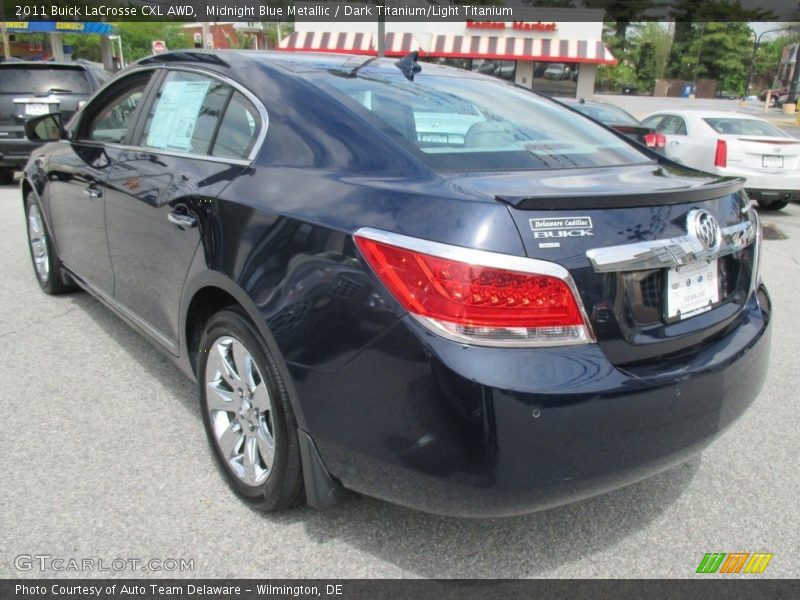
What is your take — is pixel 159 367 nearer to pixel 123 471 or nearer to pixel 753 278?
pixel 123 471

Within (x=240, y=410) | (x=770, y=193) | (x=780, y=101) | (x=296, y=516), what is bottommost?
(x=780, y=101)

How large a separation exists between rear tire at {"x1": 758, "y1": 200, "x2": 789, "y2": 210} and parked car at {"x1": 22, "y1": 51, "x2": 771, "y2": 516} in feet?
28.4

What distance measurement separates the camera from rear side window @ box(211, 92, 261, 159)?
2.51m

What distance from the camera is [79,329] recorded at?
4262 mm

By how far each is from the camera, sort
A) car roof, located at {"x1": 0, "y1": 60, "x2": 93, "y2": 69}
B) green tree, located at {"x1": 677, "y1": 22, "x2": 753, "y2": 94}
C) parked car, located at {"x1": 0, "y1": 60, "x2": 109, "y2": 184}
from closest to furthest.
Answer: parked car, located at {"x1": 0, "y1": 60, "x2": 109, "y2": 184} < car roof, located at {"x1": 0, "y1": 60, "x2": 93, "y2": 69} < green tree, located at {"x1": 677, "y1": 22, "x2": 753, "y2": 94}

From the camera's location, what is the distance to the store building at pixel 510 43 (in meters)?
32.6

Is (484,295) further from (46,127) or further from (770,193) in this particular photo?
(770,193)

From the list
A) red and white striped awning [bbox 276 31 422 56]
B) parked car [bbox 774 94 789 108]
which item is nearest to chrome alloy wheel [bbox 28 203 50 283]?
red and white striped awning [bbox 276 31 422 56]

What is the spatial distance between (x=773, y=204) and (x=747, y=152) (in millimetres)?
1448

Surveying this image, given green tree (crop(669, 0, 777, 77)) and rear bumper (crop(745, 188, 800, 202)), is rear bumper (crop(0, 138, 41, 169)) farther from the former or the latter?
green tree (crop(669, 0, 777, 77))

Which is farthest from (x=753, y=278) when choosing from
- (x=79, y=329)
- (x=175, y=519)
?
(x=79, y=329)

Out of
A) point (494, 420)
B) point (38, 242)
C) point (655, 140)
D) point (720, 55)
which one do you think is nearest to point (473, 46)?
point (655, 140)

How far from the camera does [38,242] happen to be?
486cm

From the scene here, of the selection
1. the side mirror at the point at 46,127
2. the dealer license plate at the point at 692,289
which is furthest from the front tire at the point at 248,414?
the side mirror at the point at 46,127
